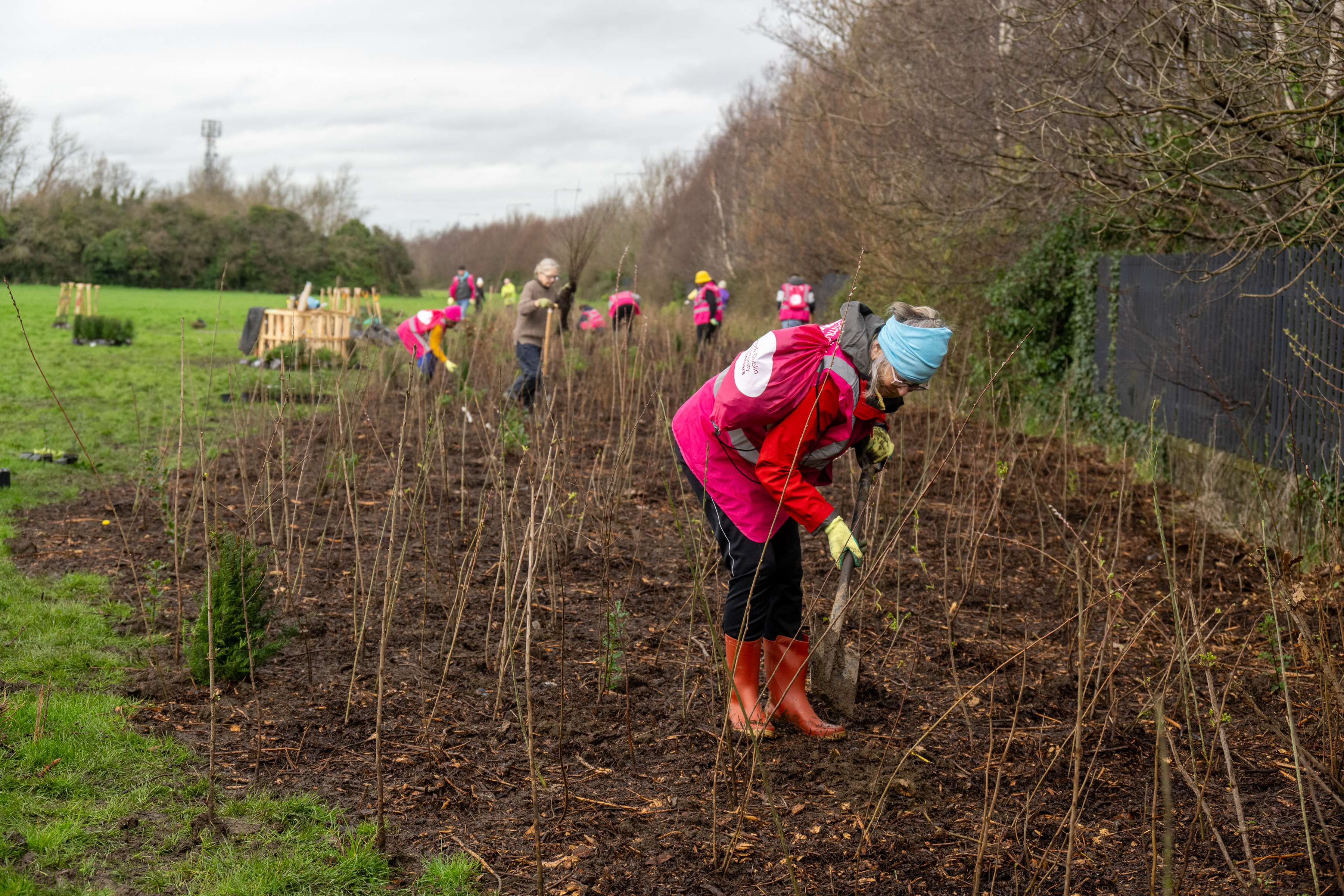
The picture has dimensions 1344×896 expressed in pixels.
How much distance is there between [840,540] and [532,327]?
19.1ft

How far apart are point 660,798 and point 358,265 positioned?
43.6 meters

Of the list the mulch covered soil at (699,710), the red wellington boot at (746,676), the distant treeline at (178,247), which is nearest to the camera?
the mulch covered soil at (699,710)

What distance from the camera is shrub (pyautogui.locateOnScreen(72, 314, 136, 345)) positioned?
15.7 m

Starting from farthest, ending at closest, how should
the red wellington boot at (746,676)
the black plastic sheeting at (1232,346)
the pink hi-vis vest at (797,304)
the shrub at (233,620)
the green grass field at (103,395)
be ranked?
the pink hi-vis vest at (797,304), the green grass field at (103,395), the black plastic sheeting at (1232,346), the shrub at (233,620), the red wellington boot at (746,676)

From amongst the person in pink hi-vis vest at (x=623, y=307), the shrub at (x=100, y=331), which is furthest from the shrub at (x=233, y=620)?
the shrub at (x=100, y=331)

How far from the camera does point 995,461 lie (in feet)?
13.1

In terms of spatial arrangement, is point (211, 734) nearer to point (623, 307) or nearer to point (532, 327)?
point (532, 327)

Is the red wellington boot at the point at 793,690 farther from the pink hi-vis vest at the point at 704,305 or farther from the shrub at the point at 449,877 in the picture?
the pink hi-vis vest at the point at 704,305

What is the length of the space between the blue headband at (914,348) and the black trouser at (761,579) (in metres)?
0.57

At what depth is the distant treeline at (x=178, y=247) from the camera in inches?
1515

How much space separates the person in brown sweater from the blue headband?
18.0 ft

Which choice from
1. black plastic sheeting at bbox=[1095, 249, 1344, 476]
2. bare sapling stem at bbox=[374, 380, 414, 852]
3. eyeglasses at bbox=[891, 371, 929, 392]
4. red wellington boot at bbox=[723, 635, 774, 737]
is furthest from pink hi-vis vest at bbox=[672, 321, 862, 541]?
black plastic sheeting at bbox=[1095, 249, 1344, 476]

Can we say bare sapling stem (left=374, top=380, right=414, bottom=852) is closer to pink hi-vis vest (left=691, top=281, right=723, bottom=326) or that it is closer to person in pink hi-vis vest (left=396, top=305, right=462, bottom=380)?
person in pink hi-vis vest (left=396, top=305, right=462, bottom=380)

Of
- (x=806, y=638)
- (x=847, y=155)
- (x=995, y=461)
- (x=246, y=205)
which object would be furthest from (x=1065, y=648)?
(x=246, y=205)
